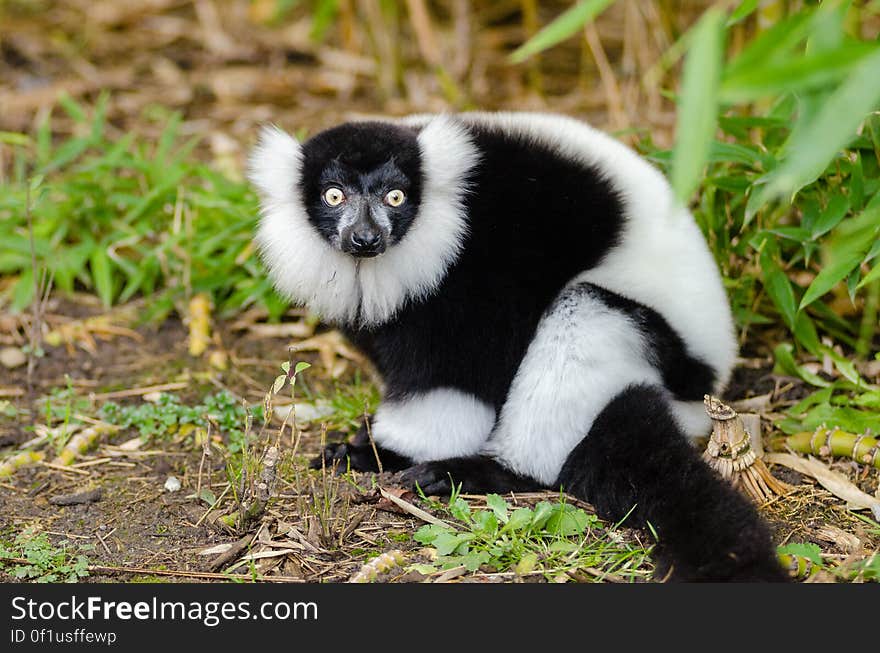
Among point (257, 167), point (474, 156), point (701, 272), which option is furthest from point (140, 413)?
A: point (701, 272)

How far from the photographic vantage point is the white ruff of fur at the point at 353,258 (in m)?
4.17

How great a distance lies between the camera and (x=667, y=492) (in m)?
3.58

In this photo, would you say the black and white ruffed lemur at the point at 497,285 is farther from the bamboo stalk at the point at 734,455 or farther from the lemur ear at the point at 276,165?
the bamboo stalk at the point at 734,455

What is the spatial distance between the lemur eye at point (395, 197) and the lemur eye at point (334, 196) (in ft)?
0.61

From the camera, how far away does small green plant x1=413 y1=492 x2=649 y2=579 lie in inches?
139

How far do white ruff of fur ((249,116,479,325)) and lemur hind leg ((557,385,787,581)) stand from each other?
0.94 metres

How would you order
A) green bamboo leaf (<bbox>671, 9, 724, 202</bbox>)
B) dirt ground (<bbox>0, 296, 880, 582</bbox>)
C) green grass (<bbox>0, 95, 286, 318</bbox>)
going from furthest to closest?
1. green grass (<bbox>0, 95, 286, 318</bbox>)
2. dirt ground (<bbox>0, 296, 880, 582</bbox>)
3. green bamboo leaf (<bbox>671, 9, 724, 202</bbox>)

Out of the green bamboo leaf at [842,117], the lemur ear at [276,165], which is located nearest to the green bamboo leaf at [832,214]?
the lemur ear at [276,165]

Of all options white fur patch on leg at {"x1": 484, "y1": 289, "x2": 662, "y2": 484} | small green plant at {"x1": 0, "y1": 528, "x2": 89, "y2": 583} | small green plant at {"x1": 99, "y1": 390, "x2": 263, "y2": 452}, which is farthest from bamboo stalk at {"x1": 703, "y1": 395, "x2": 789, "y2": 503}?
small green plant at {"x1": 0, "y1": 528, "x2": 89, "y2": 583}

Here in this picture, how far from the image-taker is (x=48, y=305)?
5906 mm

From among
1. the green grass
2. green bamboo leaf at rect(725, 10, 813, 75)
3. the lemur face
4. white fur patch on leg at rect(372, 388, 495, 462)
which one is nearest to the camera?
green bamboo leaf at rect(725, 10, 813, 75)

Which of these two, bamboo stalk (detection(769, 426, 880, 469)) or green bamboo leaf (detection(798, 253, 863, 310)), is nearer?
green bamboo leaf (detection(798, 253, 863, 310))

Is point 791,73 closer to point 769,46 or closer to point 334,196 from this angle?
point 769,46

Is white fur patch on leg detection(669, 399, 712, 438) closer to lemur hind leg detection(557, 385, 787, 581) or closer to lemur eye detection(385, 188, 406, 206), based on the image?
lemur hind leg detection(557, 385, 787, 581)
